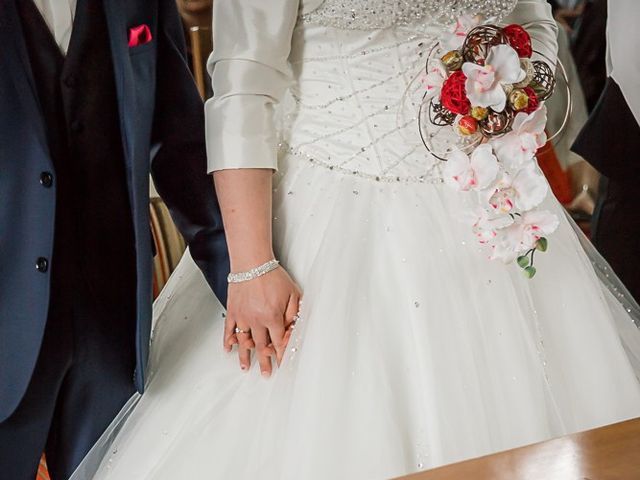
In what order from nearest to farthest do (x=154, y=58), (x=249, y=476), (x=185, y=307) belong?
1. (x=249, y=476)
2. (x=154, y=58)
3. (x=185, y=307)

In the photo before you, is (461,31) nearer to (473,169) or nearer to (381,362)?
(473,169)

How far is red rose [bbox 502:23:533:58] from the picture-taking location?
79cm

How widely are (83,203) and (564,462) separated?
56 centimetres

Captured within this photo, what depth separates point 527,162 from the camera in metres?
0.79

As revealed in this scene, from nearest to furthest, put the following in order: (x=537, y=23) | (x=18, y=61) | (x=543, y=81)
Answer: (x=18, y=61) < (x=543, y=81) < (x=537, y=23)

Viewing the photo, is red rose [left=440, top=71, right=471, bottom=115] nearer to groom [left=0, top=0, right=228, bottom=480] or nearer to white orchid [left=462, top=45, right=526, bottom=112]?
white orchid [left=462, top=45, right=526, bottom=112]

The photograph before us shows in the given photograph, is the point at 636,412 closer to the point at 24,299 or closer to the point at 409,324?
the point at 409,324

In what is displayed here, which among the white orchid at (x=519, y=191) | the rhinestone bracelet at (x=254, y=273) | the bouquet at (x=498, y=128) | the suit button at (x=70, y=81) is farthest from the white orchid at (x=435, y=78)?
the suit button at (x=70, y=81)

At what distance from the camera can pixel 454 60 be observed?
30.8 inches

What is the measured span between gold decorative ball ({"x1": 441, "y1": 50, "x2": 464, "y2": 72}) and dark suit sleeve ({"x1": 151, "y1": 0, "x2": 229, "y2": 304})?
0.30 m

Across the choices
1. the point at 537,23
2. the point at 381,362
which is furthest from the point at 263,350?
the point at 537,23

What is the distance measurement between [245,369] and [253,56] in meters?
0.34

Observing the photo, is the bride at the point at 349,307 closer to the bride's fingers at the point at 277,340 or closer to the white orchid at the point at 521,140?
the bride's fingers at the point at 277,340

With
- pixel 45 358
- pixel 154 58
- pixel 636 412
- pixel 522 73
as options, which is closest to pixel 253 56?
pixel 154 58
